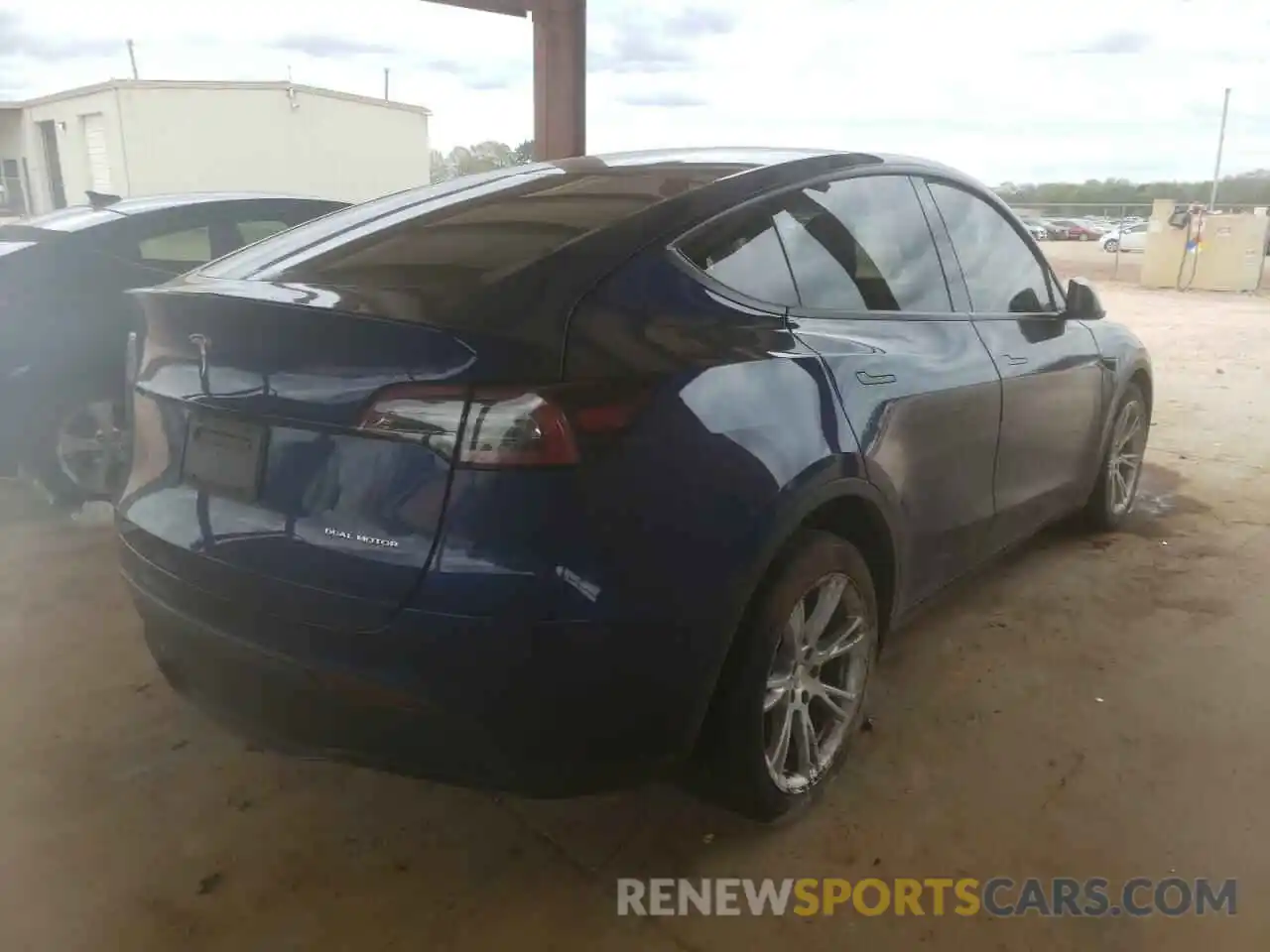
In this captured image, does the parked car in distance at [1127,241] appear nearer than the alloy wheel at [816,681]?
No

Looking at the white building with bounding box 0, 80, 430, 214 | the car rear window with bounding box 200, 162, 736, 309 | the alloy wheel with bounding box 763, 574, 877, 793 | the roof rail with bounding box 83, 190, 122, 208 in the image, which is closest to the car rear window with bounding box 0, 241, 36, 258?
the roof rail with bounding box 83, 190, 122, 208

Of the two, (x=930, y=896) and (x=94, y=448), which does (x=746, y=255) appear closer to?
→ (x=930, y=896)

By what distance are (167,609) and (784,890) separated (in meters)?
1.46

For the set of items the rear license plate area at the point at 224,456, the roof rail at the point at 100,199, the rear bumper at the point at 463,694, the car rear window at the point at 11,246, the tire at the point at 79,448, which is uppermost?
the roof rail at the point at 100,199

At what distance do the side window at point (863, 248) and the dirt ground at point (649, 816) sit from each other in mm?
1225

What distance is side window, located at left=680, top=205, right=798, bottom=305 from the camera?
2.15 meters

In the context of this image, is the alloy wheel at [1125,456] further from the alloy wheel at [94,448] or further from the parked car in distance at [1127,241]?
the parked car in distance at [1127,241]

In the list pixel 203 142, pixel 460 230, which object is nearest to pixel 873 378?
pixel 460 230

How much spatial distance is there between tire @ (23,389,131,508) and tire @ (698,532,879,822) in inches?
138

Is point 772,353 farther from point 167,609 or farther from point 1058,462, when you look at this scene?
point 1058,462

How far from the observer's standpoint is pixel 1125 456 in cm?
452

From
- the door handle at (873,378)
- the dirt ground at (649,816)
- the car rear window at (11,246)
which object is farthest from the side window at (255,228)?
the door handle at (873,378)

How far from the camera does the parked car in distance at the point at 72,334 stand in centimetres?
445

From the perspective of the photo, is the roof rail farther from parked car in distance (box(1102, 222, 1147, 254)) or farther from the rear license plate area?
parked car in distance (box(1102, 222, 1147, 254))
